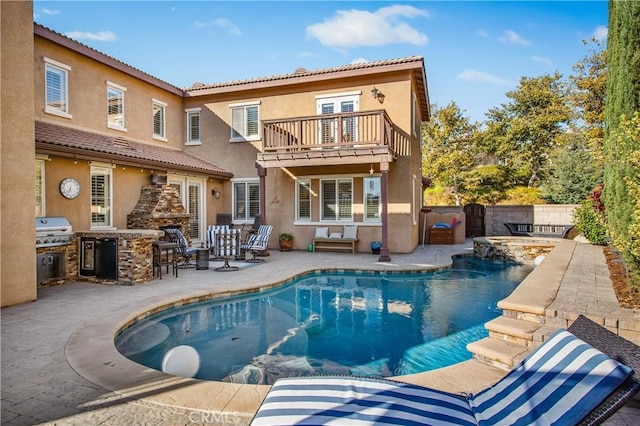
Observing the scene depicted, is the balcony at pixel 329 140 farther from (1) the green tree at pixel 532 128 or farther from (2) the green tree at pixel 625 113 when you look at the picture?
(1) the green tree at pixel 532 128

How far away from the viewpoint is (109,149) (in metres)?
10.4

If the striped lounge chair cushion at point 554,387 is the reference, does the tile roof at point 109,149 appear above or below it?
above

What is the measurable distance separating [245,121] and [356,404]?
14365 mm

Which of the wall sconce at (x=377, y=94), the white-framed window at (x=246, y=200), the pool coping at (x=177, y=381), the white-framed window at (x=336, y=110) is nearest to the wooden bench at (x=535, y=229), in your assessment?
the wall sconce at (x=377, y=94)

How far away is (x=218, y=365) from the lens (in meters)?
4.69

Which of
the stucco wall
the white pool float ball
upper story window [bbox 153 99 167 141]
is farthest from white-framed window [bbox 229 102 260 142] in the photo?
the white pool float ball

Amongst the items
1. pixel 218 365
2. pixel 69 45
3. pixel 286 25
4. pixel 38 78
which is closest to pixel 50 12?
pixel 69 45

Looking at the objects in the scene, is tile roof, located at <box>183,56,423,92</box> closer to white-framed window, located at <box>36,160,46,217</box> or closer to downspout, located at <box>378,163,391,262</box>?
downspout, located at <box>378,163,391,262</box>

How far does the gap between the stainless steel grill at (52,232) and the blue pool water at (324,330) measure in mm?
3723

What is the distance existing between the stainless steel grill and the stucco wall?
1.62m

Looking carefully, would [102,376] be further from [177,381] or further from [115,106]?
[115,106]

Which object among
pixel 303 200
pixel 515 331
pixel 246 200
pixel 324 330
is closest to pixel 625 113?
pixel 515 331

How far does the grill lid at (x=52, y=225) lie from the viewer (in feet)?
26.0

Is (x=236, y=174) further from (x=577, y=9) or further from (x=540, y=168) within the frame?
(x=540, y=168)
